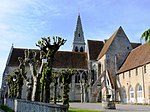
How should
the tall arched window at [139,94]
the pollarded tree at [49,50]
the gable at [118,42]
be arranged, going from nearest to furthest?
the pollarded tree at [49,50], the tall arched window at [139,94], the gable at [118,42]

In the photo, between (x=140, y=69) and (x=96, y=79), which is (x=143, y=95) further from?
(x=96, y=79)

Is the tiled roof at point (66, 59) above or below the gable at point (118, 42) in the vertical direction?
below

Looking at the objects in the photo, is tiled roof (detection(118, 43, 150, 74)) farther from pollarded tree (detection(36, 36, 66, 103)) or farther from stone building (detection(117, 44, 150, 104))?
pollarded tree (detection(36, 36, 66, 103))

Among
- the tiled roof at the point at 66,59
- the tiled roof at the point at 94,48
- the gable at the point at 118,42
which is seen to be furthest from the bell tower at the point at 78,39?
the gable at the point at 118,42

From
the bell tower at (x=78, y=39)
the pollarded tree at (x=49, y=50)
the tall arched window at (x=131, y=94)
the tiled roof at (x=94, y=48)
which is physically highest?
the bell tower at (x=78, y=39)

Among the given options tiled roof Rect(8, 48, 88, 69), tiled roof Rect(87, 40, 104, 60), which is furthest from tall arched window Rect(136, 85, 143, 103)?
tiled roof Rect(8, 48, 88, 69)

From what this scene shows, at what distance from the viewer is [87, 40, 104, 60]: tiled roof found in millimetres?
61000

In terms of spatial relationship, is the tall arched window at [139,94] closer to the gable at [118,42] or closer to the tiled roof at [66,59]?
the gable at [118,42]

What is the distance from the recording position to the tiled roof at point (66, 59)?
6082 centimetres

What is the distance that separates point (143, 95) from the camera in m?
41.8

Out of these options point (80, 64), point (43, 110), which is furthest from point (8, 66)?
point (43, 110)

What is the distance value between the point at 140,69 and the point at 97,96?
48.3 ft

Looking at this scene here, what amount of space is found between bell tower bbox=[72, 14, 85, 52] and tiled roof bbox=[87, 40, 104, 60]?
14.8 m

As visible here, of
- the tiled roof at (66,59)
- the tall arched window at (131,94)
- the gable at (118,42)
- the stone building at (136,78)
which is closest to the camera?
the stone building at (136,78)
